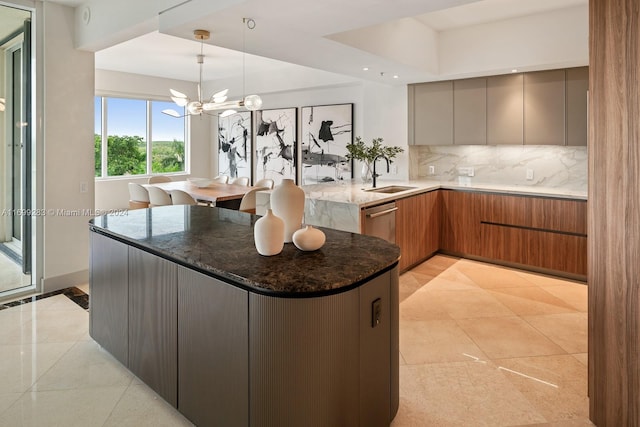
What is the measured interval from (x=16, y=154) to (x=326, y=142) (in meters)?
4.16

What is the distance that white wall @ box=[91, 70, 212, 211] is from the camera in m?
7.64

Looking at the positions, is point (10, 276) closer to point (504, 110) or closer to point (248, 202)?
point (248, 202)

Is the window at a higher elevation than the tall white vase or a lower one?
higher

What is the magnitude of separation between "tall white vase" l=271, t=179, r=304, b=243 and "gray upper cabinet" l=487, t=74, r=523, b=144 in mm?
3656

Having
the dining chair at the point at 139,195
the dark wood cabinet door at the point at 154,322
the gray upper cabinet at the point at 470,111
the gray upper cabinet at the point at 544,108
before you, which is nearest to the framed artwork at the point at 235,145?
the dining chair at the point at 139,195

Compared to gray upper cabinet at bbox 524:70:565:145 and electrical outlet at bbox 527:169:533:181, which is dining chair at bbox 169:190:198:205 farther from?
electrical outlet at bbox 527:169:533:181

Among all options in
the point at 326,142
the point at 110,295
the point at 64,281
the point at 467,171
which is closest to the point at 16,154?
the point at 64,281

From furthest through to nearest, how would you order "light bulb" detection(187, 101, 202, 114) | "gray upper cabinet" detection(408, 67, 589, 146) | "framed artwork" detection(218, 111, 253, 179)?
"framed artwork" detection(218, 111, 253, 179), "light bulb" detection(187, 101, 202, 114), "gray upper cabinet" detection(408, 67, 589, 146)

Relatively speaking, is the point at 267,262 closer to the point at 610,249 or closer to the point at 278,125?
the point at 610,249

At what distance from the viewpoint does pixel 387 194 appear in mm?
4184

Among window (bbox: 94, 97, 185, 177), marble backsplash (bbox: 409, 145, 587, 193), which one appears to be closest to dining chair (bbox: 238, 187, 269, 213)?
marble backsplash (bbox: 409, 145, 587, 193)

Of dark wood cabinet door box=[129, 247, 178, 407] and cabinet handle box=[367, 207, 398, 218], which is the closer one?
dark wood cabinet door box=[129, 247, 178, 407]

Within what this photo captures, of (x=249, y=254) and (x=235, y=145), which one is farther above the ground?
(x=235, y=145)

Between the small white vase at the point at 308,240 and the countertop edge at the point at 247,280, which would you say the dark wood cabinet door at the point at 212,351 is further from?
the small white vase at the point at 308,240
